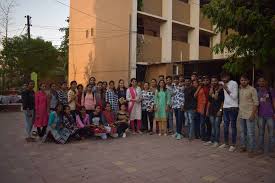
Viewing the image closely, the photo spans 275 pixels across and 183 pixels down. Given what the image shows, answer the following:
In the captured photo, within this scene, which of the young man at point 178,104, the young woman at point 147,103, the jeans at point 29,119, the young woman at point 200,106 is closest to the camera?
the young woman at point 200,106

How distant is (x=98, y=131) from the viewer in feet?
31.5

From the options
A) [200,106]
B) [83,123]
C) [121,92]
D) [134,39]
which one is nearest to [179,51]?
[134,39]

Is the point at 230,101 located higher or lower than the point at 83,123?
higher

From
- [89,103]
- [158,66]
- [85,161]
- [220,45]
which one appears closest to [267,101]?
[220,45]

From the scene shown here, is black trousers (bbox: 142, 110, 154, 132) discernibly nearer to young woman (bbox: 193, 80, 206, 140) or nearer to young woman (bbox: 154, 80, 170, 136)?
young woman (bbox: 154, 80, 170, 136)

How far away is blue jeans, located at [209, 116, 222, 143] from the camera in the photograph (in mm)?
8492

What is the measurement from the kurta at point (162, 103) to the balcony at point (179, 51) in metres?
11.2

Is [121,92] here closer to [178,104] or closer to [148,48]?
[178,104]

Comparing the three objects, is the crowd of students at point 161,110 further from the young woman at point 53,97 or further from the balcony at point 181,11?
the balcony at point 181,11

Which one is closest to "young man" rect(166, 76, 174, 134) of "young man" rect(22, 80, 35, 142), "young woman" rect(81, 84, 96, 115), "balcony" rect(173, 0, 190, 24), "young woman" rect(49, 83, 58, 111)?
"young woman" rect(81, 84, 96, 115)

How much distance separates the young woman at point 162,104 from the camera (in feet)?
34.1

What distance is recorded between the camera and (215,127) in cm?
856

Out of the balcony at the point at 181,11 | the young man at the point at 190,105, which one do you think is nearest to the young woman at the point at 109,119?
the young man at the point at 190,105

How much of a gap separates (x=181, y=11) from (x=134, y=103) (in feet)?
42.9
